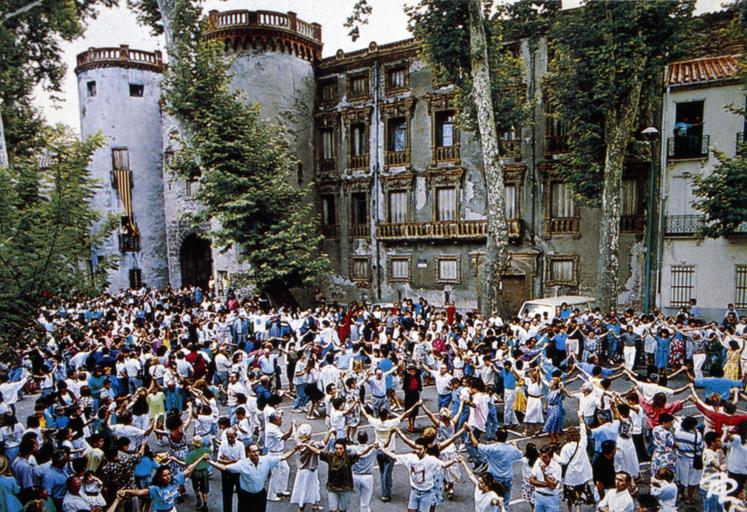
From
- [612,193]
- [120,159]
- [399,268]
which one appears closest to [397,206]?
[399,268]

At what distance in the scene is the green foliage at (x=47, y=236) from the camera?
319 inches

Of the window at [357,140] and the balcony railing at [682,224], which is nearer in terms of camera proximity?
the balcony railing at [682,224]

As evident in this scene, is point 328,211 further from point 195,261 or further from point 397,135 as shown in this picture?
point 195,261

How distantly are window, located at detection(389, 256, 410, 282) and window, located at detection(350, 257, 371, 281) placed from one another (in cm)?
149

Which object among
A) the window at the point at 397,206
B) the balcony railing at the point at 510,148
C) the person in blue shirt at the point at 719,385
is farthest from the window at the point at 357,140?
the person in blue shirt at the point at 719,385

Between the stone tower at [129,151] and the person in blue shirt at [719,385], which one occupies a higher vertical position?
the stone tower at [129,151]

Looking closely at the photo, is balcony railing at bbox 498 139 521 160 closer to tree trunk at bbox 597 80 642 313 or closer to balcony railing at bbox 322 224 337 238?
tree trunk at bbox 597 80 642 313

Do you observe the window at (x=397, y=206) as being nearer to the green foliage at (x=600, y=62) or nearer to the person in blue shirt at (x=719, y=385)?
the green foliage at (x=600, y=62)

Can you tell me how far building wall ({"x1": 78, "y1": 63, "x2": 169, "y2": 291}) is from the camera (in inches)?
1369

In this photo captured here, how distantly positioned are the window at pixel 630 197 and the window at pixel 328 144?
16.3 m

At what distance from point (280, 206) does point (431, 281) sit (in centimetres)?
934

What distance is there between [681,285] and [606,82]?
30.1 feet

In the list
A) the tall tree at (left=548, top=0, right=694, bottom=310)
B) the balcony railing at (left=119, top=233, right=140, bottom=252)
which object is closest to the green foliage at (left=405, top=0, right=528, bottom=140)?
the tall tree at (left=548, top=0, right=694, bottom=310)

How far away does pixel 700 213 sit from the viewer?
2223cm
